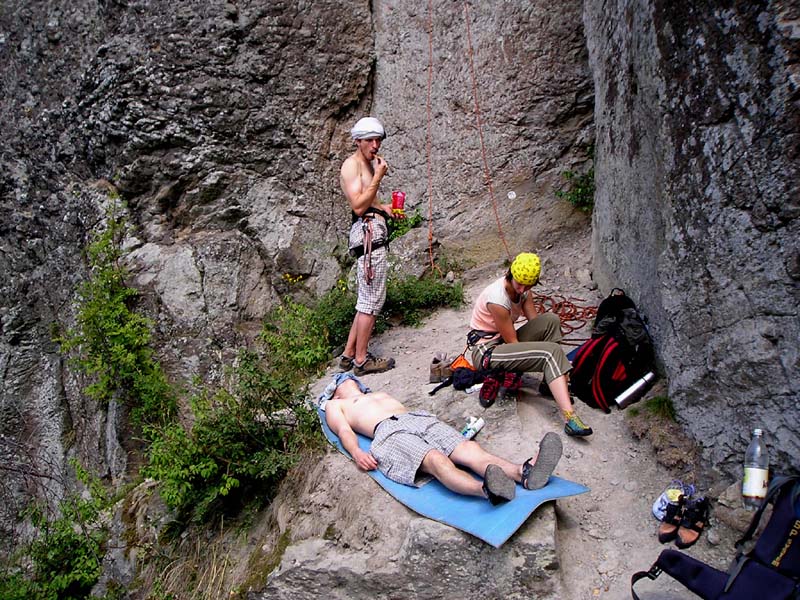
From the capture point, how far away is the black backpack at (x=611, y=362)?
4.20 m

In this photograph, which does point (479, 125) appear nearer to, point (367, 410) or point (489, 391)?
point (489, 391)

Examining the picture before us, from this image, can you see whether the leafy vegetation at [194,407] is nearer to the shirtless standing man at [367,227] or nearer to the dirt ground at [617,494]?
the shirtless standing man at [367,227]

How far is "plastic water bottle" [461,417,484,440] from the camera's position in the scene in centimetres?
408

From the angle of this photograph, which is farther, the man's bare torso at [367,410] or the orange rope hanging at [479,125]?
the orange rope hanging at [479,125]

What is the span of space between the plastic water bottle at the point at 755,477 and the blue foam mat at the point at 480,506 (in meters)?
0.77

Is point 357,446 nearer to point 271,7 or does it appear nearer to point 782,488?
point 782,488

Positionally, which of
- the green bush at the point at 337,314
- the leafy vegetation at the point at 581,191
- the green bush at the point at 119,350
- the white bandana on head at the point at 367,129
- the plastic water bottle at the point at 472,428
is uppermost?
the white bandana on head at the point at 367,129

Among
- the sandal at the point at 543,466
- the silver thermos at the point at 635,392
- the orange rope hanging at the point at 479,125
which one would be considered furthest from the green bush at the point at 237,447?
the orange rope hanging at the point at 479,125

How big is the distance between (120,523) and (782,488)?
5.10 metres

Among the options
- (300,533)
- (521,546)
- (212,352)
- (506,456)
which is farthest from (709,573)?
(212,352)

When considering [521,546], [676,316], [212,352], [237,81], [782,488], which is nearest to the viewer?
[782,488]

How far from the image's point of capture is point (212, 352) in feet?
22.1

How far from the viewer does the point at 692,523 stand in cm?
324

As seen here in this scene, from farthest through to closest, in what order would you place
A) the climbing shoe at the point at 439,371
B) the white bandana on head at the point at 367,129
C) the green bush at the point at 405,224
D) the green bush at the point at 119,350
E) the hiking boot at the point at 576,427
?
1. the green bush at the point at 405,224
2. the green bush at the point at 119,350
3. the white bandana on head at the point at 367,129
4. the climbing shoe at the point at 439,371
5. the hiking boot at the point at 576,427
